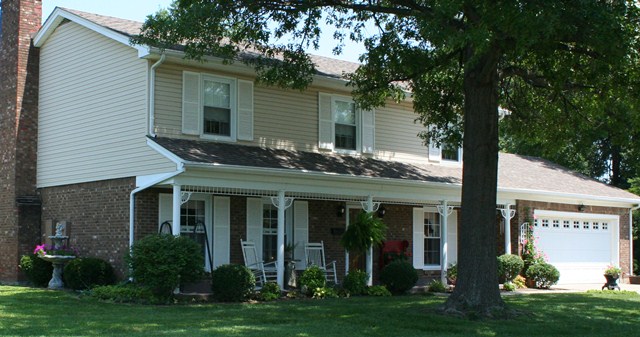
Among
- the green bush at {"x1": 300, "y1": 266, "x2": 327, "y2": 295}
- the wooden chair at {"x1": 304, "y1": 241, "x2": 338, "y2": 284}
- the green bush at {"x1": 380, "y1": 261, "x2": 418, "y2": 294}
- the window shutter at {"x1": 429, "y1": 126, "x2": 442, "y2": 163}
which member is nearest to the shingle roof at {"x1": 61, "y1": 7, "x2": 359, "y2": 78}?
the window shutter at {"x1": 429, "y1": 126, "x2": 442, "y2": 163}

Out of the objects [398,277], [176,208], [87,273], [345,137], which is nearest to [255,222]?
[176,208]

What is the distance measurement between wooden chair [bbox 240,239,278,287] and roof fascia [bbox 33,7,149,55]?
5240mm

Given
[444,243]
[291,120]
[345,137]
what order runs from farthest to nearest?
[345,137] → [444,243] → [291,120]

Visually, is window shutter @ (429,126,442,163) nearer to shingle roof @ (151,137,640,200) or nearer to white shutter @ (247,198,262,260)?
shingle roof @ (151,137,640,200)

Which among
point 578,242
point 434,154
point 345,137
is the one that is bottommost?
point 578,242

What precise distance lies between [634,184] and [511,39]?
24459 millimetres

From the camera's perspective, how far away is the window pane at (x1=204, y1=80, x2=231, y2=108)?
62.4ft

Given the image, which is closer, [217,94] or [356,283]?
[356,283]

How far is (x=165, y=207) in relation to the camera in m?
18.3

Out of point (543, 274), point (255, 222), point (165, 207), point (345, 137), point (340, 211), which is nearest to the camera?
point (165, 207)

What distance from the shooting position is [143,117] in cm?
1798

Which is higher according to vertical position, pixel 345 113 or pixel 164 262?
pixel 345 113

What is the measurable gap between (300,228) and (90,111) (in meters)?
6.08

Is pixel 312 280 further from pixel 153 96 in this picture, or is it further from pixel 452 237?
pixel 452 237
